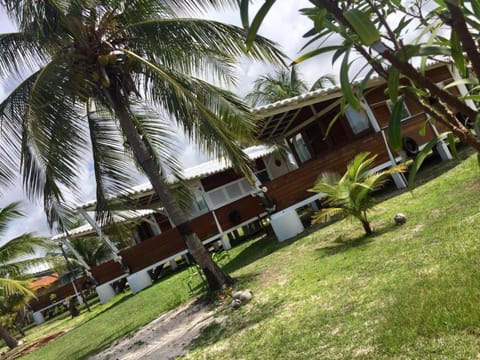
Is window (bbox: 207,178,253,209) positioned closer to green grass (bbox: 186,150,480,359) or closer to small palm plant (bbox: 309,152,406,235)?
green grass (bbox: 186,150,480,359)

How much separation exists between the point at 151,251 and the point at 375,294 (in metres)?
12.3

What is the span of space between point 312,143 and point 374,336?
13.7 meters

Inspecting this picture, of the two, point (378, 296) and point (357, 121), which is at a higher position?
point (357, 121)

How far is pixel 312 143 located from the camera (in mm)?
16547

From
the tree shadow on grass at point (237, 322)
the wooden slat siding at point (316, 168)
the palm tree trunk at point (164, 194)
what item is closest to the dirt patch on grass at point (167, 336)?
the tree shadow on grass at point (237, 322)

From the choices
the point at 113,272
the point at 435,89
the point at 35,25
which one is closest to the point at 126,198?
the point at 35,25

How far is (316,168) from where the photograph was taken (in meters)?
11.4

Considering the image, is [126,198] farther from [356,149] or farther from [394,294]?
[356,149]

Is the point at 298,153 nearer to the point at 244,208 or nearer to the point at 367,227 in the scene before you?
the point at 244,208

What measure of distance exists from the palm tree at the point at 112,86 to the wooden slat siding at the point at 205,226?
7.71 metres

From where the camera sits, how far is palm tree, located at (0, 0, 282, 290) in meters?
6.36

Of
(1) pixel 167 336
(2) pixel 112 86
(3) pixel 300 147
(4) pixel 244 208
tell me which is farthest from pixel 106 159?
(3) pixel 300 147

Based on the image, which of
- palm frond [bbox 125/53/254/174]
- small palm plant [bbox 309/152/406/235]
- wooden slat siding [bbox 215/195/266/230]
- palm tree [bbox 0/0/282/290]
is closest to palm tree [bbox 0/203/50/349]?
wooden slat siding [bbox 215/195/266/230]

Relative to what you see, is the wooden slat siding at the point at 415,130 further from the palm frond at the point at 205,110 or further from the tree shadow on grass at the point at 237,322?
the tree shadow on grass at the point at 237,322
